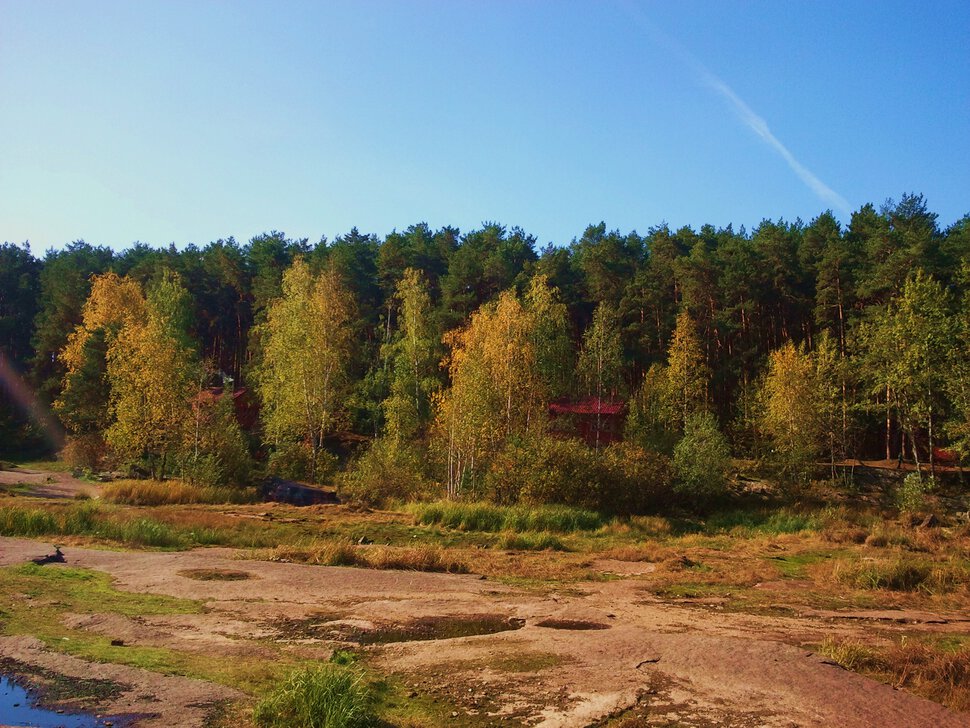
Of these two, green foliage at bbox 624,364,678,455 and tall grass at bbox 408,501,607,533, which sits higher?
green foliage at bbox 624,364,678,455

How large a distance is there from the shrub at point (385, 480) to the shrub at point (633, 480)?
360 inches

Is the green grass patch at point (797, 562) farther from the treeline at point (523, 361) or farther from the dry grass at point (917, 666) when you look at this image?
the treeline at point (523, 361)

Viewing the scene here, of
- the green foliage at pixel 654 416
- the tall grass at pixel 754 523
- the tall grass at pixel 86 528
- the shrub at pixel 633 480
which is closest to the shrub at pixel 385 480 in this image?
the shrub at pixel 633 480

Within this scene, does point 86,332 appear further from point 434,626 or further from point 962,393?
point 962,393

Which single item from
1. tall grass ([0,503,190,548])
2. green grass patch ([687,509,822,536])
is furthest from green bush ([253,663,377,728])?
green grass patch ([687,509,822,536])

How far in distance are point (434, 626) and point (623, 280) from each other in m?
46.9

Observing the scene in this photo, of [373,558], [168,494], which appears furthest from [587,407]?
[373,558]

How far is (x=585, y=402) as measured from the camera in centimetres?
4528

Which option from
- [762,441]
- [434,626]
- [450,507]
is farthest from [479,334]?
[434,626]

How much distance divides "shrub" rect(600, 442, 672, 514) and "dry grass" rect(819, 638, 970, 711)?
889 inches

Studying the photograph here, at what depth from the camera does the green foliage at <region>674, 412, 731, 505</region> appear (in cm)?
3419

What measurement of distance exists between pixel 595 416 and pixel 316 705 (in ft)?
129

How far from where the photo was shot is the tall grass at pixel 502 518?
→ 27438 mm

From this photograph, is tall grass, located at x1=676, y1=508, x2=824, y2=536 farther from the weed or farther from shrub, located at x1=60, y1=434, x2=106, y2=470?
shrub, located at x1=60, y1=434, x2=106, y2=470
